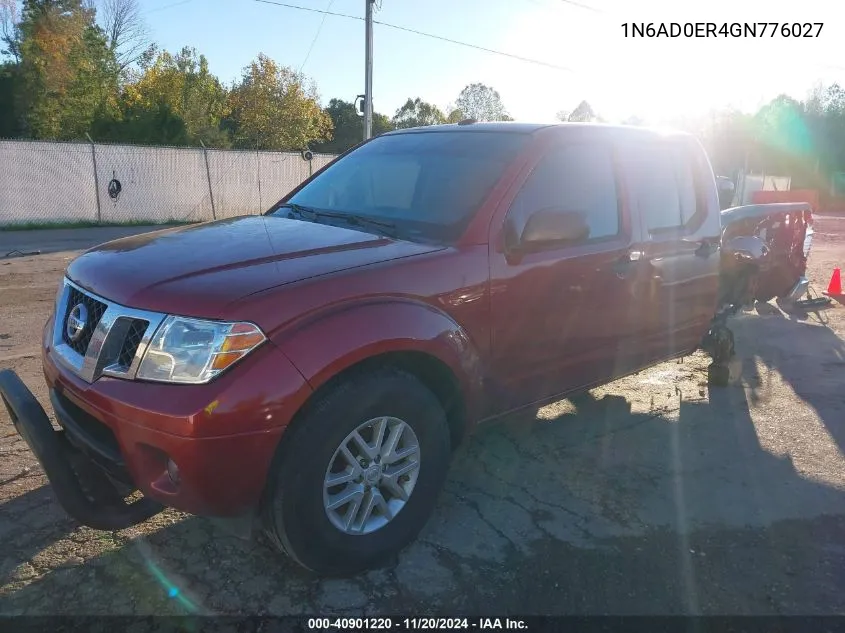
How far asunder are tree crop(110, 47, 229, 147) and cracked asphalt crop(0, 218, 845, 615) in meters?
28.9

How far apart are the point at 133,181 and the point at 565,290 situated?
17291mm

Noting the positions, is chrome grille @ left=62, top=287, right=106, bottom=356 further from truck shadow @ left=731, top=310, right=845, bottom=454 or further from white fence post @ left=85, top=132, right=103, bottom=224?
white fence post @ left=85, top=132, right=103, bottom=224

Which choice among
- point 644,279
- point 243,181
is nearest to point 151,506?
point 644,279

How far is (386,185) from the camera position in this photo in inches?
147

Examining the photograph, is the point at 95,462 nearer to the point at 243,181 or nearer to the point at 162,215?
the point at 162,215

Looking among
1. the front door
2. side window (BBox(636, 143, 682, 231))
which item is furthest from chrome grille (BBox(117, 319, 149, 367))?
side window (BBox(636, 143, 682, 231))

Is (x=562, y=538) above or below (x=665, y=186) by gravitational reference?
below

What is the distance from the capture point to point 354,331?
2.54 m

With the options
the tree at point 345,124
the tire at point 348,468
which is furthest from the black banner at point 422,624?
the tree at point 345,124

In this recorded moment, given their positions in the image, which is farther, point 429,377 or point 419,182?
point 419,182

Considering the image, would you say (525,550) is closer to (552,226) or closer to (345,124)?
(552,226)

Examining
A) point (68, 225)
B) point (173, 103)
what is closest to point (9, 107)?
point (173, 103)

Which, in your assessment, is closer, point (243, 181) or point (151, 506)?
point (151, 506)

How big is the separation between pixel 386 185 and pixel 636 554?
7.45 feet
